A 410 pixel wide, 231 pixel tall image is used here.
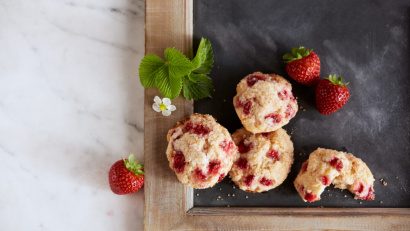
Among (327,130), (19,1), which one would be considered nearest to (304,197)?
(327,130)


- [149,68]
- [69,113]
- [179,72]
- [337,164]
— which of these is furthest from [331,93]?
[69,113]

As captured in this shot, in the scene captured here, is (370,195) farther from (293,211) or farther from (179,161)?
(179,161)

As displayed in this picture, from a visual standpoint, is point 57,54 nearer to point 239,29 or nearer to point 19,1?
point 19,1

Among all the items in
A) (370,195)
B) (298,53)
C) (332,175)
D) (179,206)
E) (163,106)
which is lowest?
(179,206)

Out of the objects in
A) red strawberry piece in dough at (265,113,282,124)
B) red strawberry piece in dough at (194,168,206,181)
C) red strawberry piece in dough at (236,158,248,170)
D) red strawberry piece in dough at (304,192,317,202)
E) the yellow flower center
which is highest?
red strawberry piece in dough at (265,113,282,124)

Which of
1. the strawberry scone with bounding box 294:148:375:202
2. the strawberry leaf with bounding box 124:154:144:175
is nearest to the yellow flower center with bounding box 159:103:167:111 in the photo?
the strawberry leaf with bounding box 124:154:144:175

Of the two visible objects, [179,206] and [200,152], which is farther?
[179,206]

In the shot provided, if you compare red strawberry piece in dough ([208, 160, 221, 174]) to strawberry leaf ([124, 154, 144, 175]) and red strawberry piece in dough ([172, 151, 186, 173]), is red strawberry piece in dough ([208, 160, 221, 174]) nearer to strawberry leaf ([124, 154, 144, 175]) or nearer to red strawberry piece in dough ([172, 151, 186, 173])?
red strawberry piece in dough ([172, 151, 186, 173])

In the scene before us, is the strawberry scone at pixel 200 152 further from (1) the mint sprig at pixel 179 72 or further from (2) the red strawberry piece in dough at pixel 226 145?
(1) the mint sprig at pixel 179 72
